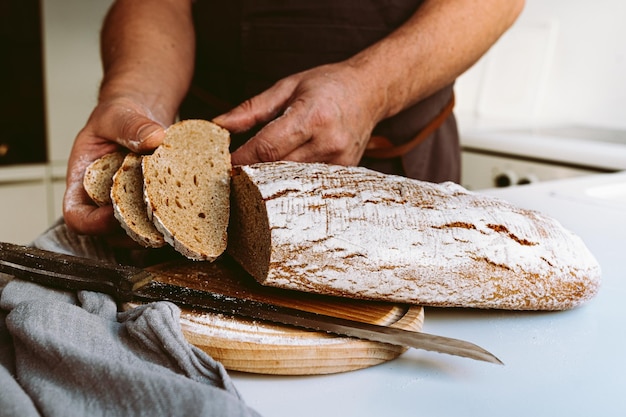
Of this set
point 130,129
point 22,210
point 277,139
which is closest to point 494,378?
point 277,139

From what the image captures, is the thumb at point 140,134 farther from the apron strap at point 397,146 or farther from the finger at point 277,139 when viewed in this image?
the apron strap at point 397,146

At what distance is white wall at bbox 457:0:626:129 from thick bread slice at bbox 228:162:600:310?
2.16 m

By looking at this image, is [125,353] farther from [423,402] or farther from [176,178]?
[176,178]

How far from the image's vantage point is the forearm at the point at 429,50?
1215 mm

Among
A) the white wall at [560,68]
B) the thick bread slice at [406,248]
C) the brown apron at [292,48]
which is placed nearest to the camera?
the thick bread slice at [406,248]

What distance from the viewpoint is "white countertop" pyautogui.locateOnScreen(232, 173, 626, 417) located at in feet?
2.11

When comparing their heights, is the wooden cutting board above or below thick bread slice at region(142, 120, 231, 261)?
below

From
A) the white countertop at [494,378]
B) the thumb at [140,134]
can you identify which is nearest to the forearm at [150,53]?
the thumb at [140,134]

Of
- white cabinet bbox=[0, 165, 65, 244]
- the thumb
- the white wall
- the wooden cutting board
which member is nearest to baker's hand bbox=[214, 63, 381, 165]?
the thumb

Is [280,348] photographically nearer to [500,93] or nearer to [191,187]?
[191,187]

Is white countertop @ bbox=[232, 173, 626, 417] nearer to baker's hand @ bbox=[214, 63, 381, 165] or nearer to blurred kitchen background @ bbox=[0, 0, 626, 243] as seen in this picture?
baker's hand @ bbox=[214, 63, 381, 165]

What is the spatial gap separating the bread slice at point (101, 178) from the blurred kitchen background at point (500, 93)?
1.62 meters

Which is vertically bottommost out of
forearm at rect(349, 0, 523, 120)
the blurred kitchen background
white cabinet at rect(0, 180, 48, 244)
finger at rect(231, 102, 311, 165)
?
white cabinet at rect(0, 180, 48, 244)

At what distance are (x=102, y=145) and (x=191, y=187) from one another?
0.19 metres
